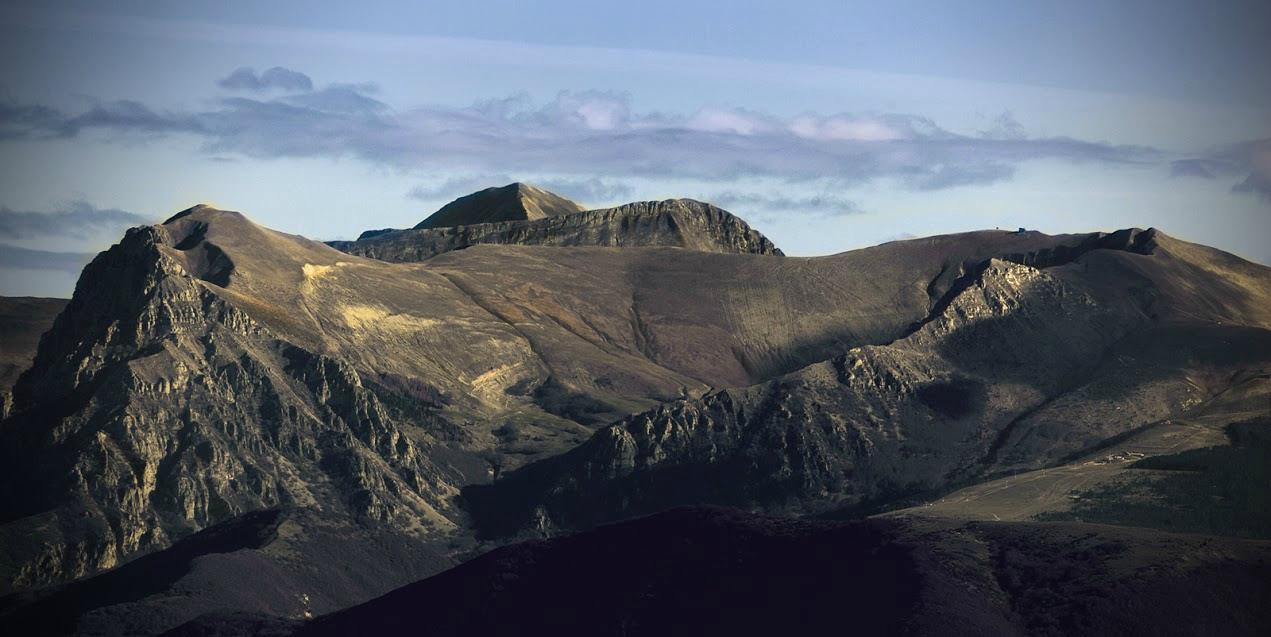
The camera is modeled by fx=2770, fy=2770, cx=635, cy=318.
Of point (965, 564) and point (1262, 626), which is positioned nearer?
point (1262, 626)

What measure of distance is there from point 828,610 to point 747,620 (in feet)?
19.5

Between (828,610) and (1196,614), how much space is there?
26.0 metres

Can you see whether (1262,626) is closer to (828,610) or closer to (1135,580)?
(1135,580)

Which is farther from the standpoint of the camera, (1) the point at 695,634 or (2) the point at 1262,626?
(1) the point at 695,634

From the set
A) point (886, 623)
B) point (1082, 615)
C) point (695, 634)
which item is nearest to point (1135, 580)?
point (1082, 615)

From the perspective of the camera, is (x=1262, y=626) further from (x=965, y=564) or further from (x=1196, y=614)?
(x=965, y=564)

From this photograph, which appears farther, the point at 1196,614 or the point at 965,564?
the point at 965,564

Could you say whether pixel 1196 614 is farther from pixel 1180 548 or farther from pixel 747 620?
pixel 747 620

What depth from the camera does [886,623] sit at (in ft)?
621

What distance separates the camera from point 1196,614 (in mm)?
185375

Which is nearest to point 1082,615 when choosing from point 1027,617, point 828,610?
point 1027,617

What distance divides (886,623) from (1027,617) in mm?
9869

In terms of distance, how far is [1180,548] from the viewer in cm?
19412

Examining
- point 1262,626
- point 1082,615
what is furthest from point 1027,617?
point 1262,626
